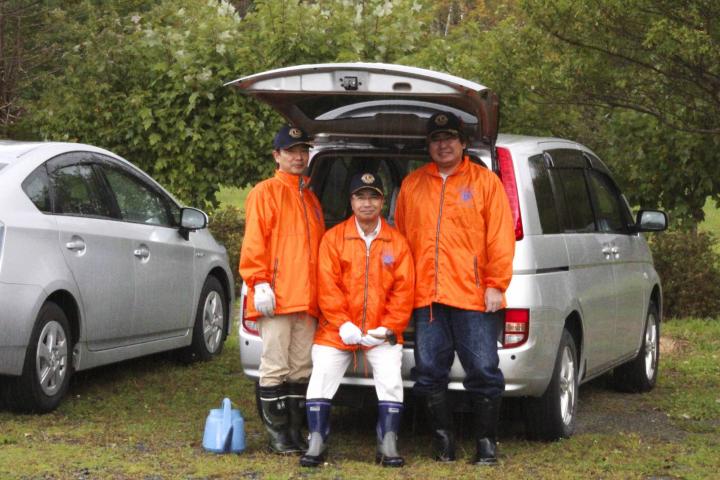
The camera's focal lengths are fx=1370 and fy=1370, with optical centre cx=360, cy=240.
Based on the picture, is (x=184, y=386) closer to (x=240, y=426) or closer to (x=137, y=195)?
(x=137, y=195)

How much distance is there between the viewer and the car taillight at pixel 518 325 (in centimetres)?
691

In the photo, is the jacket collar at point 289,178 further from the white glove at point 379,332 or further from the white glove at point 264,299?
the white glove at point 379,332

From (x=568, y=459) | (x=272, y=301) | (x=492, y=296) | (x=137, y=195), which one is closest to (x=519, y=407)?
(x=568, y=459)

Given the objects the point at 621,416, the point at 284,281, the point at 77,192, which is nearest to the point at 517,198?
the point at 284,281

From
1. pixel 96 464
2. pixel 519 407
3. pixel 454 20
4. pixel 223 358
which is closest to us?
pixel 96 464

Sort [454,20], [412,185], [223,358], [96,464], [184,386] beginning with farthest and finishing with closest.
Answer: [454,20] < [223,358] < [184,386] < [412,185] < [96,464]

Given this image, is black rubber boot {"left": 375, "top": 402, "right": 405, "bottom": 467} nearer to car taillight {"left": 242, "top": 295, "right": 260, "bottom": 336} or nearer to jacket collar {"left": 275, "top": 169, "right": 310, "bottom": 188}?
car taillight {"left": 242, "top": 295, "right": 260, "bottom": 336}

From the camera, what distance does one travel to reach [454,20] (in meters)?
46.7

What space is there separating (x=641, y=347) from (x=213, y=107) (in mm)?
5992

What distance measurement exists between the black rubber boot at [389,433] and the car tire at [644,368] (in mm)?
3256

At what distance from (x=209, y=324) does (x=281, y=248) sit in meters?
3.76

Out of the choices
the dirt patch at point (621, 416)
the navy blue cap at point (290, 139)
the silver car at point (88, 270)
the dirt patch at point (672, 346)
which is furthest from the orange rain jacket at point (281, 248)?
the dirt patch at point (672, 346)

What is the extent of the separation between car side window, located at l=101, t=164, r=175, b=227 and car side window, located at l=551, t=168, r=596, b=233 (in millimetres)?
2997

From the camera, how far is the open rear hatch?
22.2 ft
